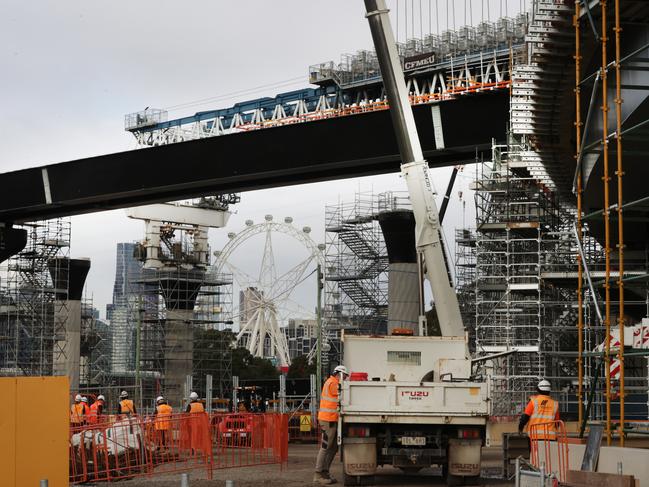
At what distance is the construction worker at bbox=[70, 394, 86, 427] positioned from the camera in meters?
25.1

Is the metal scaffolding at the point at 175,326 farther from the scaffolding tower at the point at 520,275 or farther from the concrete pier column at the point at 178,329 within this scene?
the scaffolding tower at the point at 520,275

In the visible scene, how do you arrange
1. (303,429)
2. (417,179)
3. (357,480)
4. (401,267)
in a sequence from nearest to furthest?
(357,480)
(417,179)
(303,429)
(401,267)

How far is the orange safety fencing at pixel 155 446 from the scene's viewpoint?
20.7m

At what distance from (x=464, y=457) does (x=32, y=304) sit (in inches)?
2011

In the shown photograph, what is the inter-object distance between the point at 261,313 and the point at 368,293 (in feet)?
118

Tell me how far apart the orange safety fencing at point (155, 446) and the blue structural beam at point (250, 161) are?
11368 mm

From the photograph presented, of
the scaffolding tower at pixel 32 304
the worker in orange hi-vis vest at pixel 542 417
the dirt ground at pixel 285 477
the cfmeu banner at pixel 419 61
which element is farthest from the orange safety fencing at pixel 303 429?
the cfmeu banner at pixel 419 61

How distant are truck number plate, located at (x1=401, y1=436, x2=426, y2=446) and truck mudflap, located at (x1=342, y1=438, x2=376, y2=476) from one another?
578mm

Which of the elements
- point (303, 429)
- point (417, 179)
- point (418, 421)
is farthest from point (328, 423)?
point (303, 429)

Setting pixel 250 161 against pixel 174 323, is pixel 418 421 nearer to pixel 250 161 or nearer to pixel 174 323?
pixel 250 161

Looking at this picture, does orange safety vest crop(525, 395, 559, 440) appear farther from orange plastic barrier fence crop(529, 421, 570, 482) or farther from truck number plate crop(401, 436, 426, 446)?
Result: truck number plate crop(401, 436, 426, 446)

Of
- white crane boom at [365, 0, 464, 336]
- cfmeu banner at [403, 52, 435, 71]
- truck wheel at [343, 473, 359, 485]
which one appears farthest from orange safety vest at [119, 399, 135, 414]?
cfmeu banner at [403, 52, 435, 71]

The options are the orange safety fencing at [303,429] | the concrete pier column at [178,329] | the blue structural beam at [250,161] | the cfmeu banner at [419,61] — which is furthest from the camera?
the cfmeu banner at [419,61]

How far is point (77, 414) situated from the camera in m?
27.0
